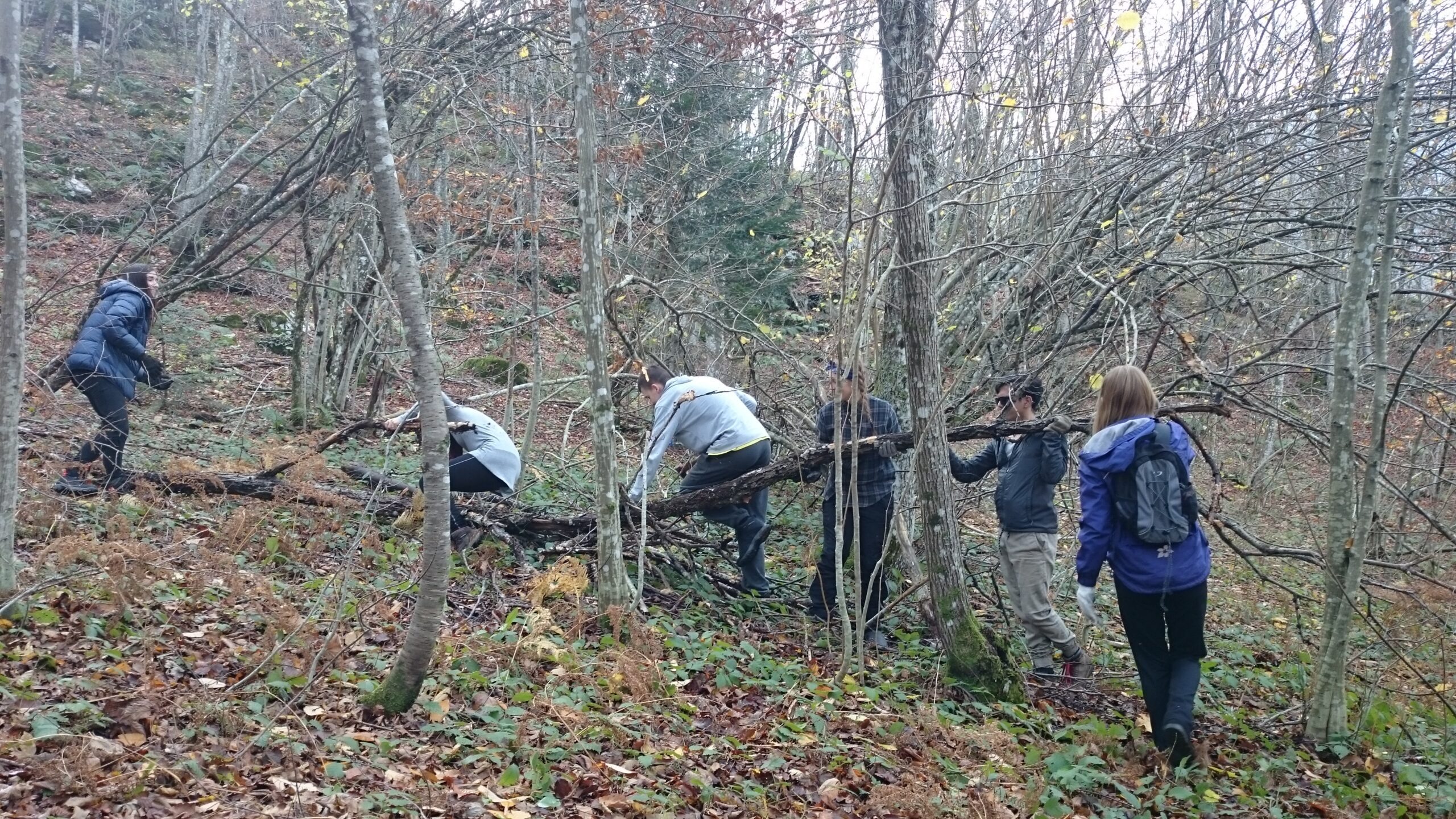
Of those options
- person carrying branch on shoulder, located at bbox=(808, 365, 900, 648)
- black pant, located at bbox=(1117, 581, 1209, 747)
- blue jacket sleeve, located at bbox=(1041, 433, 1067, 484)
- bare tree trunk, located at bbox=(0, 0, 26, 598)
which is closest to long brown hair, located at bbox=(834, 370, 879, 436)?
person carrying branch on shoulder, located at bbox=(808, 365, 900, 648)

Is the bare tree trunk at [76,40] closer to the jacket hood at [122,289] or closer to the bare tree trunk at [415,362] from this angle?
the jacket hood at [122,289]

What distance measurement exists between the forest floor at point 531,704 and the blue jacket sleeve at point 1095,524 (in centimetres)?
91

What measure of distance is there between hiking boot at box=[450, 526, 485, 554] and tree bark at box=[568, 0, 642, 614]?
58.4 inches

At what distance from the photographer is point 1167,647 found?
14.9 feet

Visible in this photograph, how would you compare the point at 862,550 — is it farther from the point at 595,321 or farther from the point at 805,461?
the point at 595,321

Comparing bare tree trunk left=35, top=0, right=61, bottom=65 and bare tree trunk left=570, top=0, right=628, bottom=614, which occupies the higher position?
bare tree trunk left=35, top=0, right=61, bottom=65

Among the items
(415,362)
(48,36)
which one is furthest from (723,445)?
(48,36)

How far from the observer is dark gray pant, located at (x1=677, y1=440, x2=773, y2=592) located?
6.62 meters

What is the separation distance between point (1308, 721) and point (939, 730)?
213 cm

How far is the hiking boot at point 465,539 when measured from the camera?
635 cm

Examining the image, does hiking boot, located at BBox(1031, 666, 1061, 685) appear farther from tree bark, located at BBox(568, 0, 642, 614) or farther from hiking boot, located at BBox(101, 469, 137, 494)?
hiking boot, located at BBox(101, 469, 137, 494)

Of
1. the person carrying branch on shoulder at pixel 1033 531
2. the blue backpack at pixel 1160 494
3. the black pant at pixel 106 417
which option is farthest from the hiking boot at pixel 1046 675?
the black pant at pixel 106 417

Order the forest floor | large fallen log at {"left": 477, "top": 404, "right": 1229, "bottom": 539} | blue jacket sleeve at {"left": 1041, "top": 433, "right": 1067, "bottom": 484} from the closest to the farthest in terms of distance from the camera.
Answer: the forest floor < blue jacket sleeve at {"left": 1041, "top": 433, "right": 1067, "bottom": 484} < large fallen log at {"left": 477, "top": 404, "right": 1229, "bottom": 539}

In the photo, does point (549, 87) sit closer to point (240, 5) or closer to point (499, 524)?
point (499, 524)
